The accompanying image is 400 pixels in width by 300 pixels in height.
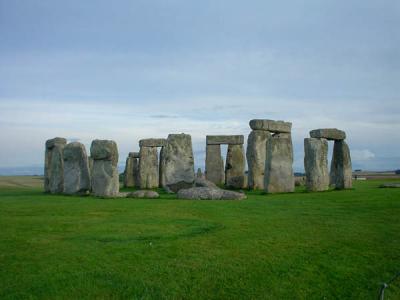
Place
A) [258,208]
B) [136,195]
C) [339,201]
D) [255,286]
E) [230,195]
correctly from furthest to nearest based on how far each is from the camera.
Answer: [136,195]
[230,195]
[339,201]
[258,208]
[255,286]

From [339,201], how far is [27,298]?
35.3 ft

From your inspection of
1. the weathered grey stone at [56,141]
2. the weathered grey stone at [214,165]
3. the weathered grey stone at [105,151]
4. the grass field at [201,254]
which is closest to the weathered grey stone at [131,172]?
the weathered grey stone at [214,165]

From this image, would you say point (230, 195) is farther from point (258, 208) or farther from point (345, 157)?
point (345, 157)

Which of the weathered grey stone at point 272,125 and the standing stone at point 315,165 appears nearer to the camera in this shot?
the standing stone at point 315,165

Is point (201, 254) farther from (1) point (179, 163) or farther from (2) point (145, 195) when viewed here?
(1) point (179, 163)

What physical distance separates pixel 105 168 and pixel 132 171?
1119cm

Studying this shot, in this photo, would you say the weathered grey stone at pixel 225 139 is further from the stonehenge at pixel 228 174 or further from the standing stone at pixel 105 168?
the standing stone at pixel 105 168

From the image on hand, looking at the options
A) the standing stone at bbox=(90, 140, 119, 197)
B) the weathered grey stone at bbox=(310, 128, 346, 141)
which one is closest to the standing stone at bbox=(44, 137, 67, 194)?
the standing stone at bbox=(90, 140, 119, 197)

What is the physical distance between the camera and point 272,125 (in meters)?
23.0

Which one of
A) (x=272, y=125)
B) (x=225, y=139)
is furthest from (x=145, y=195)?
(x=225, y=139)

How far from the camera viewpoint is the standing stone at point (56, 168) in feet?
66.4

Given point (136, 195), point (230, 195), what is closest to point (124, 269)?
point (230, 195)

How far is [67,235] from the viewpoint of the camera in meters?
9.91

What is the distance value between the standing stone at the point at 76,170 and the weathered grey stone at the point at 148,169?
750 centimetres
